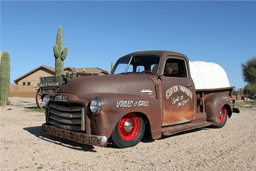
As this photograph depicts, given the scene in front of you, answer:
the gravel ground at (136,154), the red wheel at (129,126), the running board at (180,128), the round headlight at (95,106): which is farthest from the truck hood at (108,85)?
the gravel ground at (136,154)

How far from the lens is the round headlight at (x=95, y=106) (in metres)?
3.42

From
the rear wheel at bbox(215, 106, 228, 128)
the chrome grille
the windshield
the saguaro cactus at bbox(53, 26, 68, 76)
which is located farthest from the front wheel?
the saguaro cactus at bbox(53, 26, 68, 76)

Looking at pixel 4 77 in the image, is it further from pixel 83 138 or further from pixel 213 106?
pixel 213 106

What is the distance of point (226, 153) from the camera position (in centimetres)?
374

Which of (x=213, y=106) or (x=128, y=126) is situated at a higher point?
(x=213, y=106)

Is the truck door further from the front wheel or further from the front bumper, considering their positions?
the front bumper

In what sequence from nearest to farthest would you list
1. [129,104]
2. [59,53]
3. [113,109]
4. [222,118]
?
[113,109], [129,104], [222,118], [59,53]

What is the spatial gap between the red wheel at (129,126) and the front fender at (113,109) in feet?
0.67

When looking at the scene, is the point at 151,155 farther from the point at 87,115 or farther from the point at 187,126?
the point at 187,126

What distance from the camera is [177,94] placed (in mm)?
4883

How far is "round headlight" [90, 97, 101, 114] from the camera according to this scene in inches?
134

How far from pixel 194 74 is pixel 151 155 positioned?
133 inches

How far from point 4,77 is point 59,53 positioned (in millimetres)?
3989

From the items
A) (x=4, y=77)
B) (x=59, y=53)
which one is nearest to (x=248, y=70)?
(x=59, y=53)
